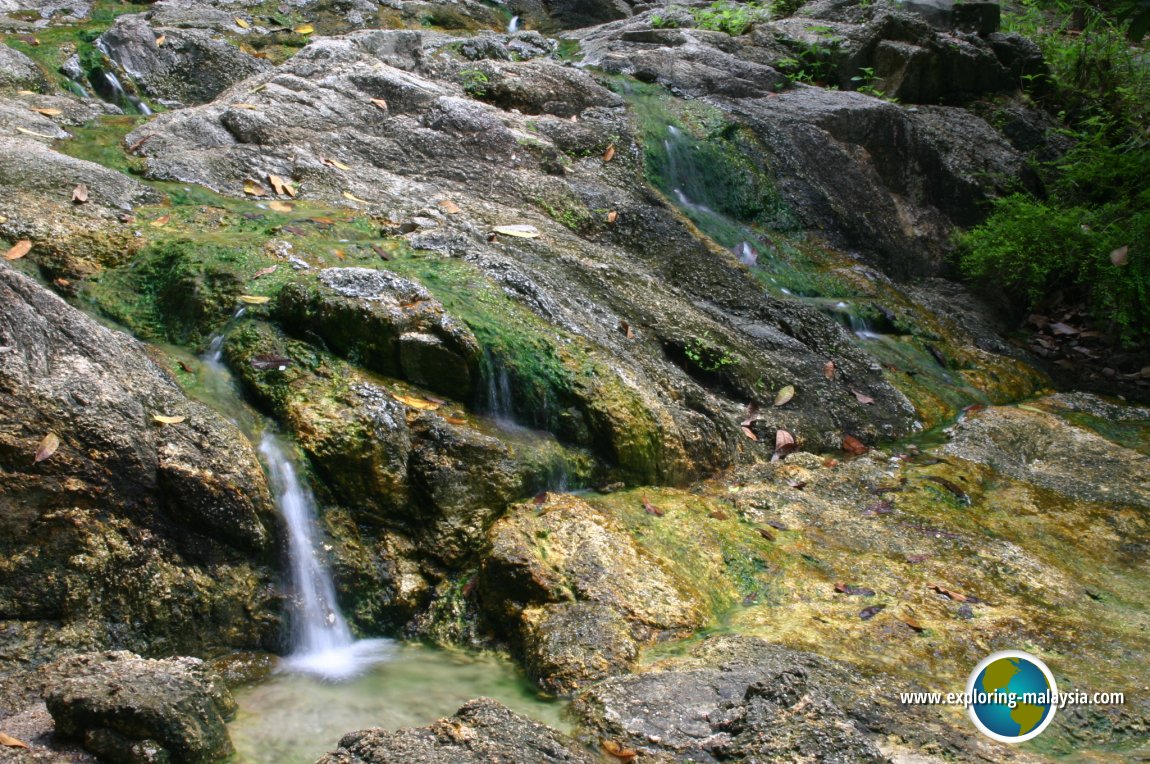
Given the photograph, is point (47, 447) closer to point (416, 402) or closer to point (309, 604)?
point (309, 604)

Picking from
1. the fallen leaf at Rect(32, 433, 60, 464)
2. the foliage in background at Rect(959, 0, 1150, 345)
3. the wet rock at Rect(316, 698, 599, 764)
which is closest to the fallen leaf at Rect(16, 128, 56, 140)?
the fallen leaf at Rect(32, 433, 60, 464)

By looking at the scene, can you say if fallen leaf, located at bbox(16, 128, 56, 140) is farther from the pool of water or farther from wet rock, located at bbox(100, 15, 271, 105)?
the pool of water

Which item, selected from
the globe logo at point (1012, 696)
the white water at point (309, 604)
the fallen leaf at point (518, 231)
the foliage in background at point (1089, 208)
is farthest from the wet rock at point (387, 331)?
the foliage in background at point (1089, 208)

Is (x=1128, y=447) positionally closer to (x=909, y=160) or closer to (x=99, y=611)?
(x=909, y=160)

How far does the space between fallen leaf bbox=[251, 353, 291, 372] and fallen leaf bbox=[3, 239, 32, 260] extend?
1.36 metres

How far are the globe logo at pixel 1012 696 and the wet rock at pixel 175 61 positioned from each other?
8255 millimetres

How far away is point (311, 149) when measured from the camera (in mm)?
6551

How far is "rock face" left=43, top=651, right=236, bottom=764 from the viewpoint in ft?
8.00

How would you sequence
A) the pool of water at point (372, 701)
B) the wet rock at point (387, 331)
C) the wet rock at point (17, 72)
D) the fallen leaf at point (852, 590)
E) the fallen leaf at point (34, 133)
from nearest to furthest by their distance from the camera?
the pool of water at point (372, 701), the fallen leaf at point (852, 590), the wet rock at point (387, 331), the fallen leaf at point (34, 133), the wet rock at point (17, 72)

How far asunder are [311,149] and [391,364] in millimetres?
2965

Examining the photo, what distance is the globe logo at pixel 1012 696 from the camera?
113 inches

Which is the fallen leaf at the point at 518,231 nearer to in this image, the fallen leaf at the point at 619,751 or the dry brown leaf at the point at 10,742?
the fallen leaf at the point at 619,751

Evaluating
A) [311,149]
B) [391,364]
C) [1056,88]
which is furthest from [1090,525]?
[1056,88]

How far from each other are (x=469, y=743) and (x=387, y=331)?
2327mm
